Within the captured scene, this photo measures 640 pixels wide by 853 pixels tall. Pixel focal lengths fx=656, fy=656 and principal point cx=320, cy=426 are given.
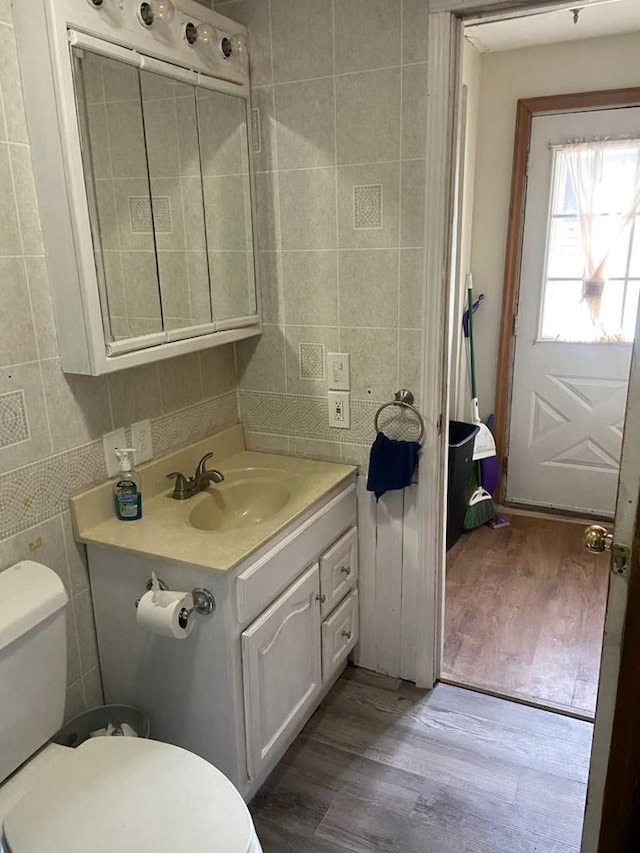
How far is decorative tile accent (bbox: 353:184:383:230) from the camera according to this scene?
1.96 metres

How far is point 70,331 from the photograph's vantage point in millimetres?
1573

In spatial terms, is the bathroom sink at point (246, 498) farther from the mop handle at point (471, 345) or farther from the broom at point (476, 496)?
the mop handle at point (471, 345)

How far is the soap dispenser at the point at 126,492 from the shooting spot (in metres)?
1.78

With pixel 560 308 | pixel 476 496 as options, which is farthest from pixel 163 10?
pixel 476 496

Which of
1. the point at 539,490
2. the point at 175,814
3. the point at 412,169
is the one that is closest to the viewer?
the point at 175,814

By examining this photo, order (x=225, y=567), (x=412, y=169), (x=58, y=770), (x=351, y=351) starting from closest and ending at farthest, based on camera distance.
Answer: (x=58, y=770) < (x=225, y=567) < (x=412, y=169) < (x=351, y=351)

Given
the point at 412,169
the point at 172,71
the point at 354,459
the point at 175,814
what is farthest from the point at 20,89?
the point at 175,814

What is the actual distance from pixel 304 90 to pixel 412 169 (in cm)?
42

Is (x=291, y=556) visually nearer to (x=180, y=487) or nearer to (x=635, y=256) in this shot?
(x=180, y=487)

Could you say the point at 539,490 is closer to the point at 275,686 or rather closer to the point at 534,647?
the point at 534,647

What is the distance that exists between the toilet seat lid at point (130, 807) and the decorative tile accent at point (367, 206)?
1.51 meters

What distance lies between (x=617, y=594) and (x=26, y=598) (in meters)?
1.22

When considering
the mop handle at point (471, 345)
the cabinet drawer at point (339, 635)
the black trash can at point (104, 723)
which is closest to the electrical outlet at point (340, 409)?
the cabinet drawer at point (339, 635)

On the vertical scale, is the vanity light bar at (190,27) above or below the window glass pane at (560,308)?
above
